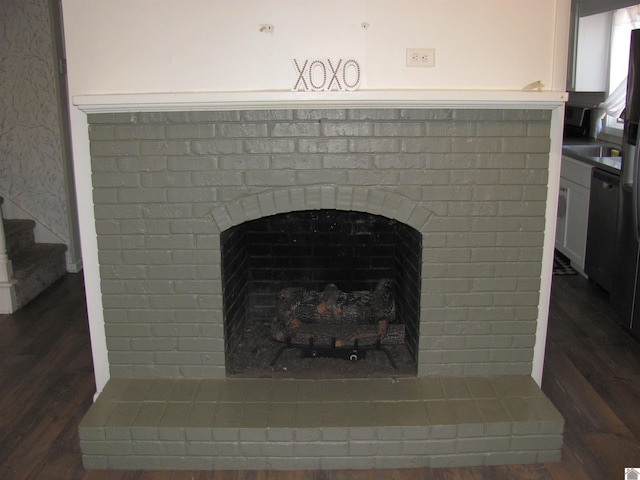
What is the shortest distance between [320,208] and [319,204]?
18 mm

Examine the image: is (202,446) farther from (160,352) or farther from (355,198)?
(355,198)

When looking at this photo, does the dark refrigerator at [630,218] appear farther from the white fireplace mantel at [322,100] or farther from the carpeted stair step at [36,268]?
the carpeted stair step at [36,268]

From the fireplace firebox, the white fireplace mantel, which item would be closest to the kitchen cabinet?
the fireplace firebox

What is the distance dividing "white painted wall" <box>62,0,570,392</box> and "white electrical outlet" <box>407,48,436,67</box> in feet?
0.06

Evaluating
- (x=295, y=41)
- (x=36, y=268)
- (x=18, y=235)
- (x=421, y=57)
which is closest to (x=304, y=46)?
(x=295, y=41)

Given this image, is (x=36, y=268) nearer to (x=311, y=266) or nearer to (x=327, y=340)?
(x=311, y=266)

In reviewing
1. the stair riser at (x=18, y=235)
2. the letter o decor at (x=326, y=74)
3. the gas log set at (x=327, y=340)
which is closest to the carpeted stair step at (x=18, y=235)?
the stair riser at (x=18, y=235)

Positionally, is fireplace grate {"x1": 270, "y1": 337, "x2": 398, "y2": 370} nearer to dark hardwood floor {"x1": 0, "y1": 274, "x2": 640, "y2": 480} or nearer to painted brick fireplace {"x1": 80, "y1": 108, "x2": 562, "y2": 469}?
painted brick fireplace {"x1": 80, "y1": 108, "x2": 562, "y2": 469}

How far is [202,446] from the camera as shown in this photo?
2.51 m

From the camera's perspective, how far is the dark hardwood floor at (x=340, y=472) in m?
2.51

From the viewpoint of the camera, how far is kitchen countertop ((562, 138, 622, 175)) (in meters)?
4.07

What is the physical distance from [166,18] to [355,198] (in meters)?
0.99

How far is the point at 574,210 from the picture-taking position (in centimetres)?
462

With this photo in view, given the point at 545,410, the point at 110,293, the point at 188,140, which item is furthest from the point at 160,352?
the point at 545,410
